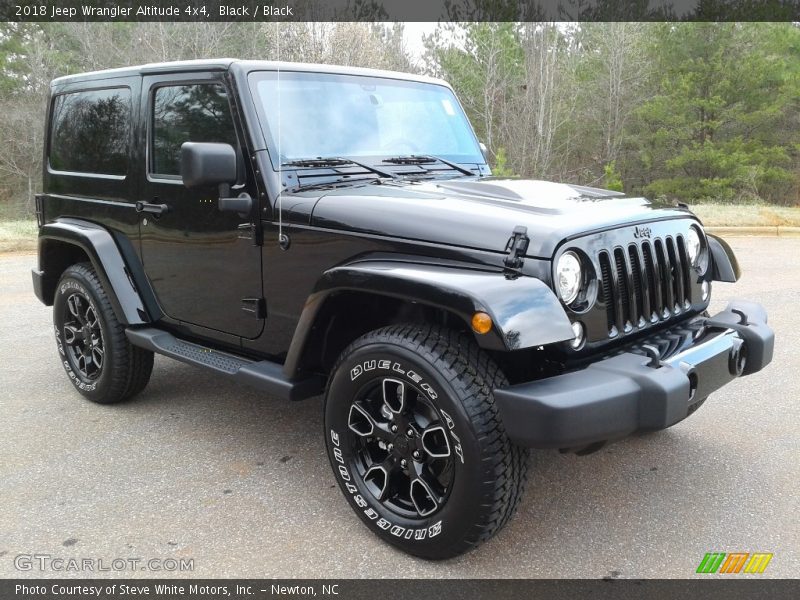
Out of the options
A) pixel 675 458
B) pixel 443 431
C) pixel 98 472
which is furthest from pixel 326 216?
pixel 675 458

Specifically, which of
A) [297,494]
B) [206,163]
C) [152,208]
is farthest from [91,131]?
[297,494]

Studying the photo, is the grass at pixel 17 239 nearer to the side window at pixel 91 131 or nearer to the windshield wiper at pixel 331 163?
the side window at pixel 91 131

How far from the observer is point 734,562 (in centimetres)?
268

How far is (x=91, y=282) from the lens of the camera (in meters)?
4.20

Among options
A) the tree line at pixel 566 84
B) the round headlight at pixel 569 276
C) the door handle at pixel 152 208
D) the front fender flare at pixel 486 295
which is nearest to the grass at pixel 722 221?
the tree line at pixel 566 84

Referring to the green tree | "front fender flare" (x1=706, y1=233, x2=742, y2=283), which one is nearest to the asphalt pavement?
"front fender flare" (x1=706, y1=233, x2=742, y2=283)

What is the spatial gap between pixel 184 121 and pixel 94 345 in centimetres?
154

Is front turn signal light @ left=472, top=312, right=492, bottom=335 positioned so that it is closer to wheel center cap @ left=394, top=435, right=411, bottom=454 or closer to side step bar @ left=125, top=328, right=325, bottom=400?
wheel center cap @ left=394, top=435, right=411, bottom=454

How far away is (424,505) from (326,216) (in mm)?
1269

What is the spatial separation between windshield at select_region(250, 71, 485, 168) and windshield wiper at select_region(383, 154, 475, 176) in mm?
29

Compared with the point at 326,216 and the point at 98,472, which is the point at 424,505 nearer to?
the point at 326,216

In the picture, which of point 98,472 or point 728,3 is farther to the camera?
point 728,3

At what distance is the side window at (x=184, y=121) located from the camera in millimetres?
3492

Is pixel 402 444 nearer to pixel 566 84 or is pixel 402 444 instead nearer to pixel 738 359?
pixel 738 359
